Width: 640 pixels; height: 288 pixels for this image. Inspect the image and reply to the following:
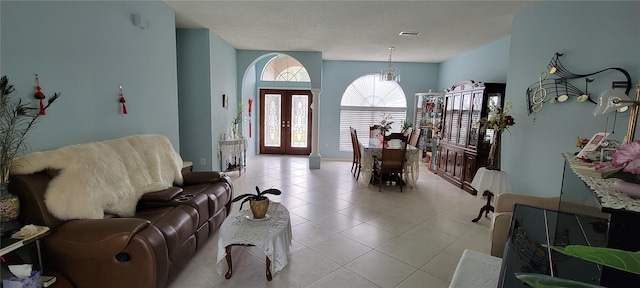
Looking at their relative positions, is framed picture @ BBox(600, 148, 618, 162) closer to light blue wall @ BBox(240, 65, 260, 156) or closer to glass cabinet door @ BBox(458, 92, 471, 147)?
glass cabinet door @ BBox(458, 92, 471, 147)

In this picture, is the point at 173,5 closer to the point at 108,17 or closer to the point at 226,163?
the point at 108,17

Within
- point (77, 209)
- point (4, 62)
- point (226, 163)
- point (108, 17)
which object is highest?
point (108, 17)

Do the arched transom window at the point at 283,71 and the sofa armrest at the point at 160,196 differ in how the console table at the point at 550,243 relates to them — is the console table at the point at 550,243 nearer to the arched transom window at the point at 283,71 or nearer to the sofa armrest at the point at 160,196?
the sofa armrest at the point at 160,196

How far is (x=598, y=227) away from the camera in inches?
46.9

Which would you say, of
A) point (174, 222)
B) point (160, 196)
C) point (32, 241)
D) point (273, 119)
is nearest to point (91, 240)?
point (32, 241)

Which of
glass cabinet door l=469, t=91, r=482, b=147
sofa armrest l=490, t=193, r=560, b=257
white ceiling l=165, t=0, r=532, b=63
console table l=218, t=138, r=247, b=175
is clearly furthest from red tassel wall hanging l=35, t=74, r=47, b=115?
glass cabinet door l=469, t=91, r=482, b=147

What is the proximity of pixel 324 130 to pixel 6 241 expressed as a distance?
640 centimetres

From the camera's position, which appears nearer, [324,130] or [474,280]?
[474,280]

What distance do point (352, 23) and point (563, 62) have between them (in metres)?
2.54

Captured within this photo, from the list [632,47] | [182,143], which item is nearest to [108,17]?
[182,143]

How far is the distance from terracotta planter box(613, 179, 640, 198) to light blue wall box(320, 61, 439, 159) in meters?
6.62

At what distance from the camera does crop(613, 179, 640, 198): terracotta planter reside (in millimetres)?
968

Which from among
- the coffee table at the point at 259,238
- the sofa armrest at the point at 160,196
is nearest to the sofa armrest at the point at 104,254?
the coffee table at the point at 259,238

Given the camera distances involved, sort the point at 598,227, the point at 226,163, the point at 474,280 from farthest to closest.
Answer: the point at 226,163 < the point at 474,280 < the point at 598,227
